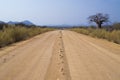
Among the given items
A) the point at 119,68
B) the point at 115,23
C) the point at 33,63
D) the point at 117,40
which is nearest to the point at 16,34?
the point at 117,40

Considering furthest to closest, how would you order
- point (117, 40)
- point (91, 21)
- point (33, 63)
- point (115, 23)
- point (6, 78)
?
point (91, 21), point (115, 23), point (117, 40), point (33, 63), point (6, 78)

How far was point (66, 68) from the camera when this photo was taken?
35.5ft

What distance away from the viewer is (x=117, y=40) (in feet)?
94.7

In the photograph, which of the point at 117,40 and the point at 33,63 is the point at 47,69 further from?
the point at 117,40

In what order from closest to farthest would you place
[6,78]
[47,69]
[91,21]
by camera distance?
[6,78] < [47,69] < [91,21]

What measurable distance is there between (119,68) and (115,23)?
177ft

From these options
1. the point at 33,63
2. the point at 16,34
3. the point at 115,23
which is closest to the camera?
the point at 33,63

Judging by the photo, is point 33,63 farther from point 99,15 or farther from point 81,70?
point 99,15

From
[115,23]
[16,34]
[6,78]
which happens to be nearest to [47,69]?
[6,78]

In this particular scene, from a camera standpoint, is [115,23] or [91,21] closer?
[115,23]

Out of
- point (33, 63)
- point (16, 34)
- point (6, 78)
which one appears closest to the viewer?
point (6, 78)

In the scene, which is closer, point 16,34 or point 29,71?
point 29,71

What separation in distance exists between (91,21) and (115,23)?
8.31 metres

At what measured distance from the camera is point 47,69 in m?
10.6
